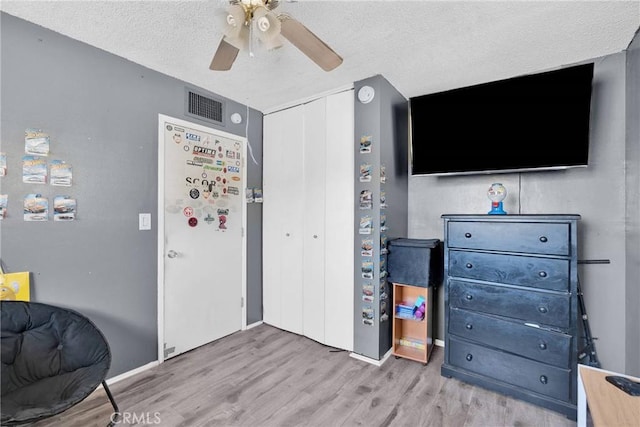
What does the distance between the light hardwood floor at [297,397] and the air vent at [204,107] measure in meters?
2.21

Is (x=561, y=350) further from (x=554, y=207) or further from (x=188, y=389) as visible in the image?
(x=188, y=389)

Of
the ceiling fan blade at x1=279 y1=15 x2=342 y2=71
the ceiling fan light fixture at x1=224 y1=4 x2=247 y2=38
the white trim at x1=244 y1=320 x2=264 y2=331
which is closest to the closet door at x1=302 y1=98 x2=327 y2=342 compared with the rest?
the white trim at x1=244 y1=320 x2=264 y2=331

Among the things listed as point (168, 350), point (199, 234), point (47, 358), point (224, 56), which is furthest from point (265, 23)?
point (168, 350)

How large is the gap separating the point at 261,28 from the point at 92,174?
1.64 metres

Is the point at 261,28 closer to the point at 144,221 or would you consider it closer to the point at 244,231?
the point at 144,221

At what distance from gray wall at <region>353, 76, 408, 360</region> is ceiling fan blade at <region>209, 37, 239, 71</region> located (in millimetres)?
1220

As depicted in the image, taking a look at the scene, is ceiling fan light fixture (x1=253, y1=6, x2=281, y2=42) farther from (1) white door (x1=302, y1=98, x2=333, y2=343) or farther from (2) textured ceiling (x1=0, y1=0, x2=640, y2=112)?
(1) white door (x1=302, y1=98, x2=333, y2=343)

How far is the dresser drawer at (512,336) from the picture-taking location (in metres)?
1.81

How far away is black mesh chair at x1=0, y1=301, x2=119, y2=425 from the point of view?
4.60 ft

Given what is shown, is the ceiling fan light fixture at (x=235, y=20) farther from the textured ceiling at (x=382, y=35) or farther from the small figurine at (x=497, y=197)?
the small figurine at (x=497, y=197)

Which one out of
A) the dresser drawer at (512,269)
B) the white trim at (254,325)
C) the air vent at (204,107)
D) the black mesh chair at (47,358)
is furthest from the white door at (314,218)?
the black mesh chair at (47,358)

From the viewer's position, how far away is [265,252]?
325cm

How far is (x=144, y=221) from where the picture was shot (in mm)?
2299

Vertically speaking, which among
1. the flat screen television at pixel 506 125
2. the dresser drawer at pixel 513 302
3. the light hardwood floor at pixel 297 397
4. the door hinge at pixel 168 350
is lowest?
the light hardwood floor at pixel 297 397
